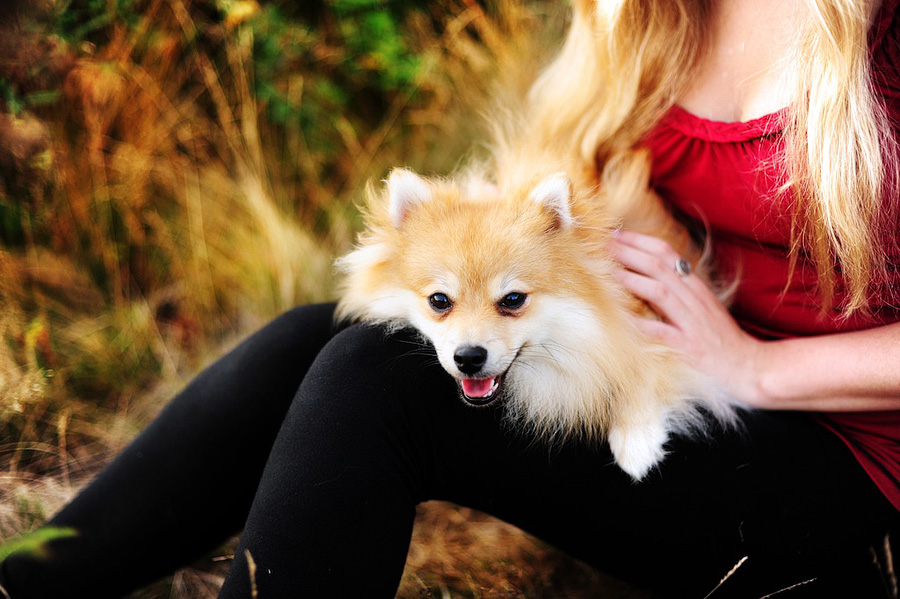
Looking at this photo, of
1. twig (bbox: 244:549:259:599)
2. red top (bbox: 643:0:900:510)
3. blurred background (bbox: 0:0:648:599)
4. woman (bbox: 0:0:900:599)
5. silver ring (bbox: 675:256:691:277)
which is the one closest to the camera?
twig (bbox: 244:549:259:599)

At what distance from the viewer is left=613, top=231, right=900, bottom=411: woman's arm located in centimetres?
138

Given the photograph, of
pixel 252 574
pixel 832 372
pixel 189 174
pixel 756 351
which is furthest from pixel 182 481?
pixel 189 174

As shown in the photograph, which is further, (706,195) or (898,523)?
(706,195)

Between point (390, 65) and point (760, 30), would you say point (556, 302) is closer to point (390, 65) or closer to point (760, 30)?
point (760, 30)

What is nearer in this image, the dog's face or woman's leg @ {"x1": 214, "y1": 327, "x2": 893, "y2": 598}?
woman's leg @ {"x1": 214, "y1": 327, "x2": 893, "y2": 598}

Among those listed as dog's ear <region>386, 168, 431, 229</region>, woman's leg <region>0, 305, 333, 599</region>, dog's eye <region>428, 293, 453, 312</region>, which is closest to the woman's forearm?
dog's eye <region>428, 293, 453, 312</region>

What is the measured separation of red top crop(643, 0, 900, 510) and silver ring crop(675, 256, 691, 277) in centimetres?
15

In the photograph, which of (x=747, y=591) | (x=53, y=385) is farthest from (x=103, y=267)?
(x=747, y=591)

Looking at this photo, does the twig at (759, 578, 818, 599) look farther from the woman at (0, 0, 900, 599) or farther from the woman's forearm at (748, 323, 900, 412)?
the woman's forearm at (748, 323, 900, 412)

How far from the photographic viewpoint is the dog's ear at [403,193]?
1.58 m

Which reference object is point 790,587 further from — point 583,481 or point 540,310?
point 540,310

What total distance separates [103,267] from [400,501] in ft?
7.84

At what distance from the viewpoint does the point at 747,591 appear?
4.76 ft

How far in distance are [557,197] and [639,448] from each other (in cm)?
58
